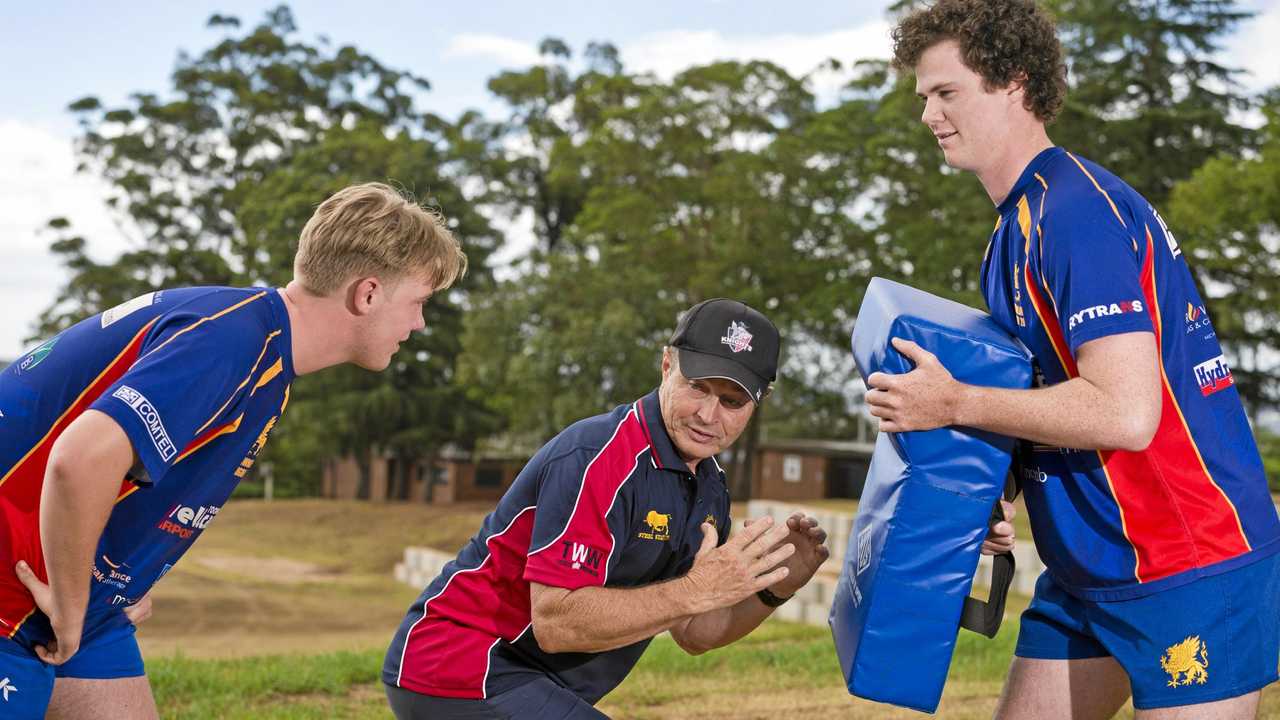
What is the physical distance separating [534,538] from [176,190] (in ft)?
180

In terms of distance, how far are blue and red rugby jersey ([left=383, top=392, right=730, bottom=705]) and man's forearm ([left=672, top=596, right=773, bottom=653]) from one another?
47 centimetres

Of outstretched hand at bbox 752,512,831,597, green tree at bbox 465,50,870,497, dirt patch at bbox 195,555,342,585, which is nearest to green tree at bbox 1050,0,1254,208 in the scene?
green tree at bbox 465,50,870,497

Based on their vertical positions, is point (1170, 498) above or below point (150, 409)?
below

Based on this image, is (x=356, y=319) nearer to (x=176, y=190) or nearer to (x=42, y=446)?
(x=42, y=446)

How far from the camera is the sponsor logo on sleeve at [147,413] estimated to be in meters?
2.93

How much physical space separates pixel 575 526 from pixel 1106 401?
1379mm

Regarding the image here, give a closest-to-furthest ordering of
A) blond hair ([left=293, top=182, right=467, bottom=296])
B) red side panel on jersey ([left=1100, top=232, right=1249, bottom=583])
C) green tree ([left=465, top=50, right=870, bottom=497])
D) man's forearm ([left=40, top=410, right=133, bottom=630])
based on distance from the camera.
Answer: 1. man's forearm ([left=40, top=410, right=133, bottom=630])
2. red side panel on jersey ([left=1100, top=232, right=1249, bottom=583])
3. blond hair ([left=293, top=182, right=467, bottom=296])
4. green tree ([left=465, top=50, right=870, bottom=497])

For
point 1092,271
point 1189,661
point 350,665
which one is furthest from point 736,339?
point 350,665

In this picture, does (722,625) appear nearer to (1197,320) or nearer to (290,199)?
(1197,320)

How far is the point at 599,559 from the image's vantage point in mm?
3348

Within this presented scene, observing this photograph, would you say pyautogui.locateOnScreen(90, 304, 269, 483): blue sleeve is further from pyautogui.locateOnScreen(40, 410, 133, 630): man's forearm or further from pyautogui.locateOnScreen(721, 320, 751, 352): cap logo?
pyautogui.locateOnScreen(721, 320, 751, 352): cap logo

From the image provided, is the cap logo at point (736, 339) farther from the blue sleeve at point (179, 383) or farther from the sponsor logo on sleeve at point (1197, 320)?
the blue sleeve at point (179, 383)

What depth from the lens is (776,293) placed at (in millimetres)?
37312

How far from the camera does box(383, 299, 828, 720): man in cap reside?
3.33m
